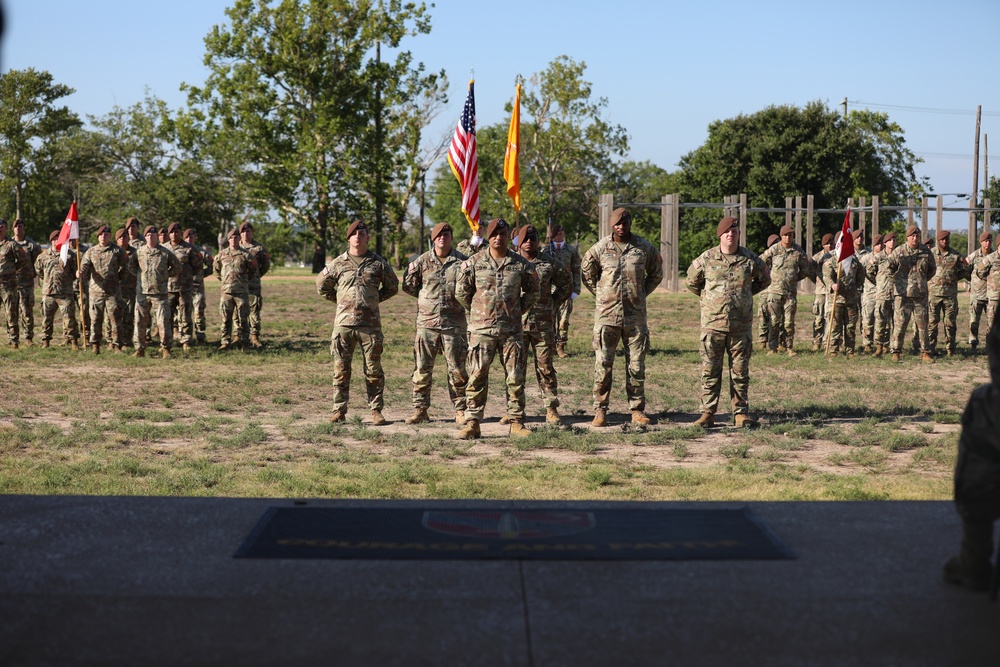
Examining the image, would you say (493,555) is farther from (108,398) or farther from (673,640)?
(108,398)

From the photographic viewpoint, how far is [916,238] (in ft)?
63.7

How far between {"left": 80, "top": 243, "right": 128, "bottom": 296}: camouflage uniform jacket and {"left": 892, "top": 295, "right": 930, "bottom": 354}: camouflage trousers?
13225 millimetres

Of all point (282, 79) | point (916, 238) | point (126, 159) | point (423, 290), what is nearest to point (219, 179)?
point (126, 159)

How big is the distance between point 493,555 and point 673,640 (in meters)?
1.25

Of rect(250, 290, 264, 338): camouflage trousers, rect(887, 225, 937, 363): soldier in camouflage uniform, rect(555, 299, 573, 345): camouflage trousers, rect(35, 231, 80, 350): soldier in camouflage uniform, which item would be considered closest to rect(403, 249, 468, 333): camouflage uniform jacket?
rect(555, 299, 573, 345): camouflage trousers

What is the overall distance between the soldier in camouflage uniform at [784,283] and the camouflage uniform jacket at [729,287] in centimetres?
737

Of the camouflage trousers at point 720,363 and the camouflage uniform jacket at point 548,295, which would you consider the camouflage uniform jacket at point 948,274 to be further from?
the camouflage trousers at point 720,363

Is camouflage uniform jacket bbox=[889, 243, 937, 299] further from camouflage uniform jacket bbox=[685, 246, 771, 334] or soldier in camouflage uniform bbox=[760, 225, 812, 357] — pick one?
camouflage uniform jacket bbox=[685, 246, 771, 334]

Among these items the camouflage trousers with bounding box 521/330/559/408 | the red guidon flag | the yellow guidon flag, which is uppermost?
the yellow guidon flag

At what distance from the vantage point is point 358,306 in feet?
39.5

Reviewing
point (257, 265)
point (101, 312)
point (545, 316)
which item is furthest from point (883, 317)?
point (101, 312)

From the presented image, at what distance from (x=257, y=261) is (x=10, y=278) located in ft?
15.4

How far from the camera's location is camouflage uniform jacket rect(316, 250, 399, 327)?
39.5ft

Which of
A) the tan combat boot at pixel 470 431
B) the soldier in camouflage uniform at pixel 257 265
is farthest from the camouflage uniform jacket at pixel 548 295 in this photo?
the soldier in camouflage uniform at pixel 257 265
